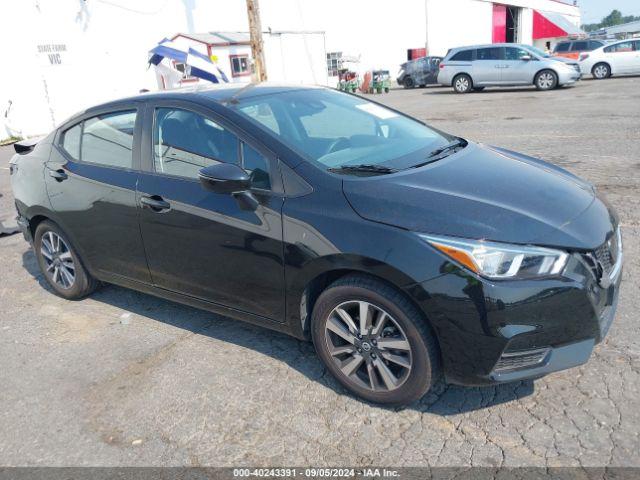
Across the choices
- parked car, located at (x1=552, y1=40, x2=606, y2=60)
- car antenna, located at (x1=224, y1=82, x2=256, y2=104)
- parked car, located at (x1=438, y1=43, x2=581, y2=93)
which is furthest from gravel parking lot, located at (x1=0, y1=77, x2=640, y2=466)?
parked car, located at (x1=552, y1=40, x2=606, y2=60)

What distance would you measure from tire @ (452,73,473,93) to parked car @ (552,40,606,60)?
6389 mm

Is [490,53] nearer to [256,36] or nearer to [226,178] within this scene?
[256,36]

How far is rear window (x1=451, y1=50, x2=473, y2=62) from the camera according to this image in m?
21.0

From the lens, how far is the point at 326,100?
4.04 m

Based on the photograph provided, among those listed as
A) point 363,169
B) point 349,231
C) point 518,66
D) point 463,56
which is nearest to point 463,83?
point 463,56

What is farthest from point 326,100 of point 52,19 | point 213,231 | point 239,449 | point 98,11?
point 98,11

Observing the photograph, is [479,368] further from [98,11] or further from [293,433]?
[98,11]

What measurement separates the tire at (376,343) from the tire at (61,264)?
91.8 inches

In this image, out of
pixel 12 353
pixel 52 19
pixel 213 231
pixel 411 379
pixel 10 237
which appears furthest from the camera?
pixel 52 19

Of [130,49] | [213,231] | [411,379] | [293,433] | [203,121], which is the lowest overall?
[293,433]

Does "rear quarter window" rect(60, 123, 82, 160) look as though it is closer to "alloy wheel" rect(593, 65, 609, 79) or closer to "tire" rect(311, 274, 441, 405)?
"tire" rect(311, 274, 441, 405)

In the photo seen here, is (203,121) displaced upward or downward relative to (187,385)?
upward

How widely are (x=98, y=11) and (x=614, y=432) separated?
21.3 meters

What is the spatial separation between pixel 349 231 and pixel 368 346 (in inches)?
24.4
